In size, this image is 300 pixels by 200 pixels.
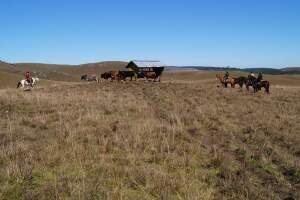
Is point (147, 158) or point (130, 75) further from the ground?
point (130, 75)

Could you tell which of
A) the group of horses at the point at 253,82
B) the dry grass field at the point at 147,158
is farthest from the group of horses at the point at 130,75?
the dry grass field at the point at 147,158

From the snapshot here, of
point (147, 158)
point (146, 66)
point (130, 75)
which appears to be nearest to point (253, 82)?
point (130, 75)

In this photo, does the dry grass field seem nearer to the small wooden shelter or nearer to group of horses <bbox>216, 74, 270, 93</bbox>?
group of horses <bbox>216, 74, 270, 93</bbox>

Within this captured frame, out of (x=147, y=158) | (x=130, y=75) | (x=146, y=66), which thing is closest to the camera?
(x=147, y=158)

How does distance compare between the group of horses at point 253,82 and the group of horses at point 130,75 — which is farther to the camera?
the group of horses at point 130,75

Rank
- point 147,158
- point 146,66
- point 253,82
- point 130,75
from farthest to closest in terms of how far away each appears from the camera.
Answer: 1. point 146,66
2. point 130,75
3. point 253,82
4. point 147,158

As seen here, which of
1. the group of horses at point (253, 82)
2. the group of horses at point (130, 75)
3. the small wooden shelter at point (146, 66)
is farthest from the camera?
the small wooden shelter at point (146, 66)

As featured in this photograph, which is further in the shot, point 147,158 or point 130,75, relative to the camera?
point 130,75

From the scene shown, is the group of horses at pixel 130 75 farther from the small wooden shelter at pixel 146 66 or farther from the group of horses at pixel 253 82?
the group of horses at pixel 253 82

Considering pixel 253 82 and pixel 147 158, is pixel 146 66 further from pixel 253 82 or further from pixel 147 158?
pixel 147 158

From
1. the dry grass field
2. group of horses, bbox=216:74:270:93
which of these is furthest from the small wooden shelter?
the dry grass field

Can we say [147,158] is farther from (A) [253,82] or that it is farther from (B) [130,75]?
(B) [130,75]

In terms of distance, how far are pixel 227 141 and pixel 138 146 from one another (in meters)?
2.79

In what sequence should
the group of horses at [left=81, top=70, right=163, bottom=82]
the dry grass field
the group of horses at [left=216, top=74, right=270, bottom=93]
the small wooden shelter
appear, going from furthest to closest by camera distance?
the small wooden shelter → the group of horses at [left=81, top=70, right=163, bottom=82] → the group of horses at [left=216, top=74, right=270, bottom=93] → the dry grass field
